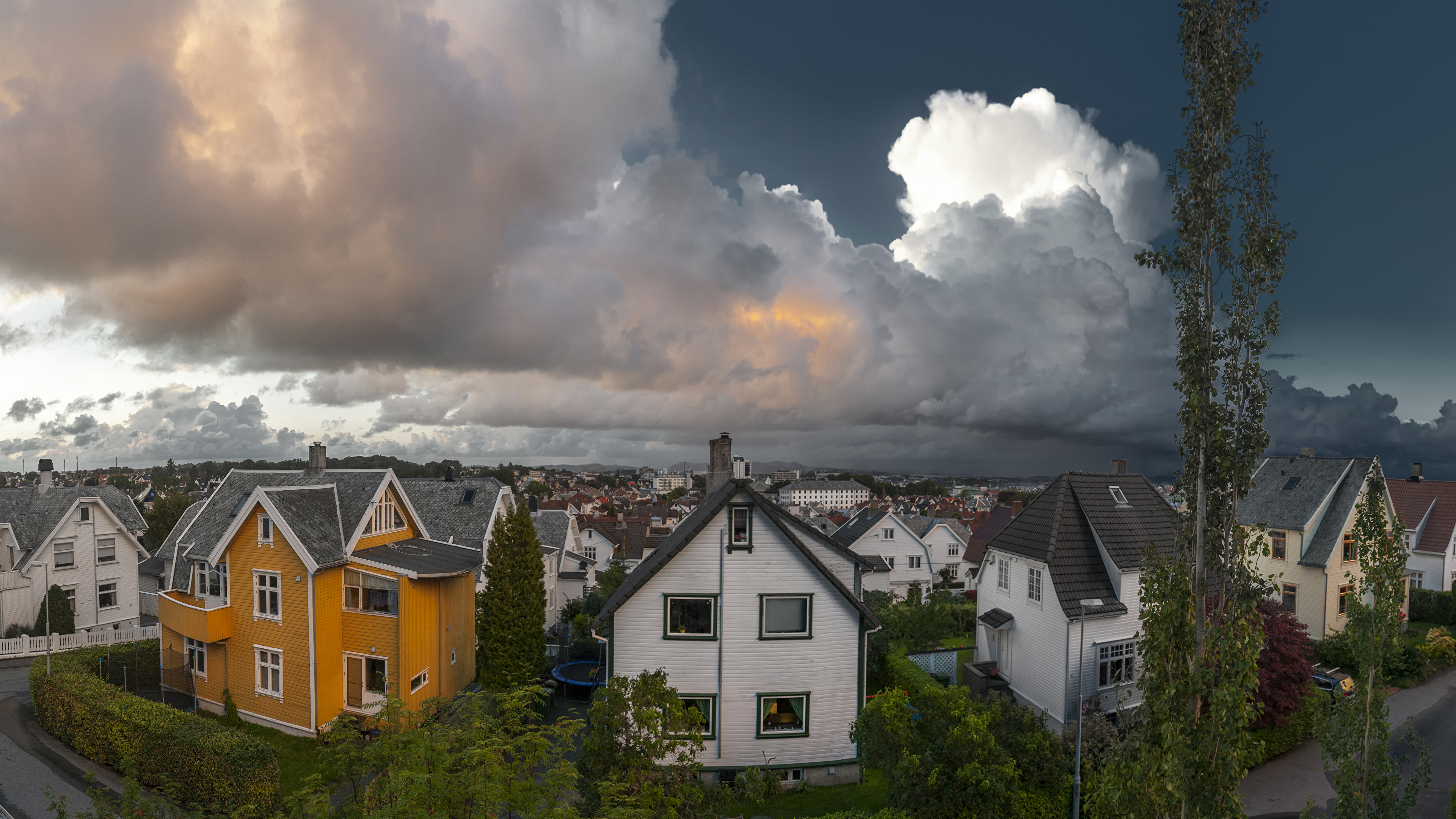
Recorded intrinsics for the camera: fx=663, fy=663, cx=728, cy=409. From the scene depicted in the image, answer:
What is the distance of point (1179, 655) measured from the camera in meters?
9.30

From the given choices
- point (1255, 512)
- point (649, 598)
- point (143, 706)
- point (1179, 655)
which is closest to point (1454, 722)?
point (1255, 512)

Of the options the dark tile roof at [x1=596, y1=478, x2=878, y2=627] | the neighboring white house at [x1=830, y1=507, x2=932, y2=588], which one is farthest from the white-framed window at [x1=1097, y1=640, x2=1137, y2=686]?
the neighboring white house at [x1=830, y1=507, x2=932, y2=588]

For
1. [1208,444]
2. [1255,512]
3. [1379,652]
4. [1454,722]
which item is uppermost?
[1208,444]

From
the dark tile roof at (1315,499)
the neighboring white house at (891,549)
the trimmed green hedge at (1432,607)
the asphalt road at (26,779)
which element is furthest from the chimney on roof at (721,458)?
the trimmed green hedge at (1432,607)

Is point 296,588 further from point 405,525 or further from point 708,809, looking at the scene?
point 708,809

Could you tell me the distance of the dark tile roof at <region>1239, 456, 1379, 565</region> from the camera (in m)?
36.8

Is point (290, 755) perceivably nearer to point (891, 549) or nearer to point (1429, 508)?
point (891, 549)

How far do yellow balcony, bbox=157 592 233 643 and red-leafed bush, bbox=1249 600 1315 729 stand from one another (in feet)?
125

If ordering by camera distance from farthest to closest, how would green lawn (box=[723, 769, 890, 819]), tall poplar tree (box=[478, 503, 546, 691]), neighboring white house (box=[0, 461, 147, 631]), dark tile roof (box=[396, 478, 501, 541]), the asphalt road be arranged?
dark tile roof (box=[396, 478, 501, 541]) → neighboring white house (box=[0, 461, 147, 631]) → tall poplar tree (box=[478, 503, 546, 691]) → green lawn (box=[723, 769, 890, 819]) → the asphalt road

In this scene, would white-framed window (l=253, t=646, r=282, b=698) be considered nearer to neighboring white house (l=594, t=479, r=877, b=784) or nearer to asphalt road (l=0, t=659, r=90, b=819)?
asphalt road (l=0, t=659, r=90, b=819)

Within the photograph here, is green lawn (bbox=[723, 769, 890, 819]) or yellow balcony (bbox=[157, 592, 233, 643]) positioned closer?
green lawn (bbox=[723, 769, 890, 819])

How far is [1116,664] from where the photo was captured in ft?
84.8

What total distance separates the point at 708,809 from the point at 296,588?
1720cm

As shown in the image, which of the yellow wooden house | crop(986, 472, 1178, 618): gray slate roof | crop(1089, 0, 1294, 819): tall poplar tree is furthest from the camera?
crop(986, 472, 1178, 618): gray slate roof
